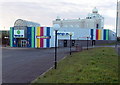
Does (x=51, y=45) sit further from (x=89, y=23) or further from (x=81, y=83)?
(x=81, y=83)

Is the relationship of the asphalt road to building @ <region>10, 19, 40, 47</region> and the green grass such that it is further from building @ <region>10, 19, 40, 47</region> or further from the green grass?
building @ <region>10, 19, 40, 47</region>

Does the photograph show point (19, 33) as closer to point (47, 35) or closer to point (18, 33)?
point (18, 33)

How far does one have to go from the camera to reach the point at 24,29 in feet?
178

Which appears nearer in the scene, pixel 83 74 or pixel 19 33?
pixel 83 74

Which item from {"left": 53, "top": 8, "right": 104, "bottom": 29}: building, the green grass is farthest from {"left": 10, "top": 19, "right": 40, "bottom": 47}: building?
the green grass

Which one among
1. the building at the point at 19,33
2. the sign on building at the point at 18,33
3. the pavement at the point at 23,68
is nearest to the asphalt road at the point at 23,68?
the pavement at the point at 23,68

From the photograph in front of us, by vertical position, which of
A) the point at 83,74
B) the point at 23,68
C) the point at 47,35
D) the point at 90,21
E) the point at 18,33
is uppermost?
the point at 90,21

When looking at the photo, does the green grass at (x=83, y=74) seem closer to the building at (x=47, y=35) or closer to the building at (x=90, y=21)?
the building at (x=47, y=35)

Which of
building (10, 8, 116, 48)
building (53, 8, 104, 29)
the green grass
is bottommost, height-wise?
the green grass

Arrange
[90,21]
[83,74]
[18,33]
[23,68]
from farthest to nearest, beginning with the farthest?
1. [90,21]
2. [18,33]
3. [23,68]
4. [83,74]

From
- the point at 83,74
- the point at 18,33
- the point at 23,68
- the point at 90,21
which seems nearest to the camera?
the point at 83,74

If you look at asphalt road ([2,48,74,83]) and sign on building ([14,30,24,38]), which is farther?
sign on building ([14,30,24,38])

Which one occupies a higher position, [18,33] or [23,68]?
[18,33]

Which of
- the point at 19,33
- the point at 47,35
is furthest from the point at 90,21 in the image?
the point at 19,33
